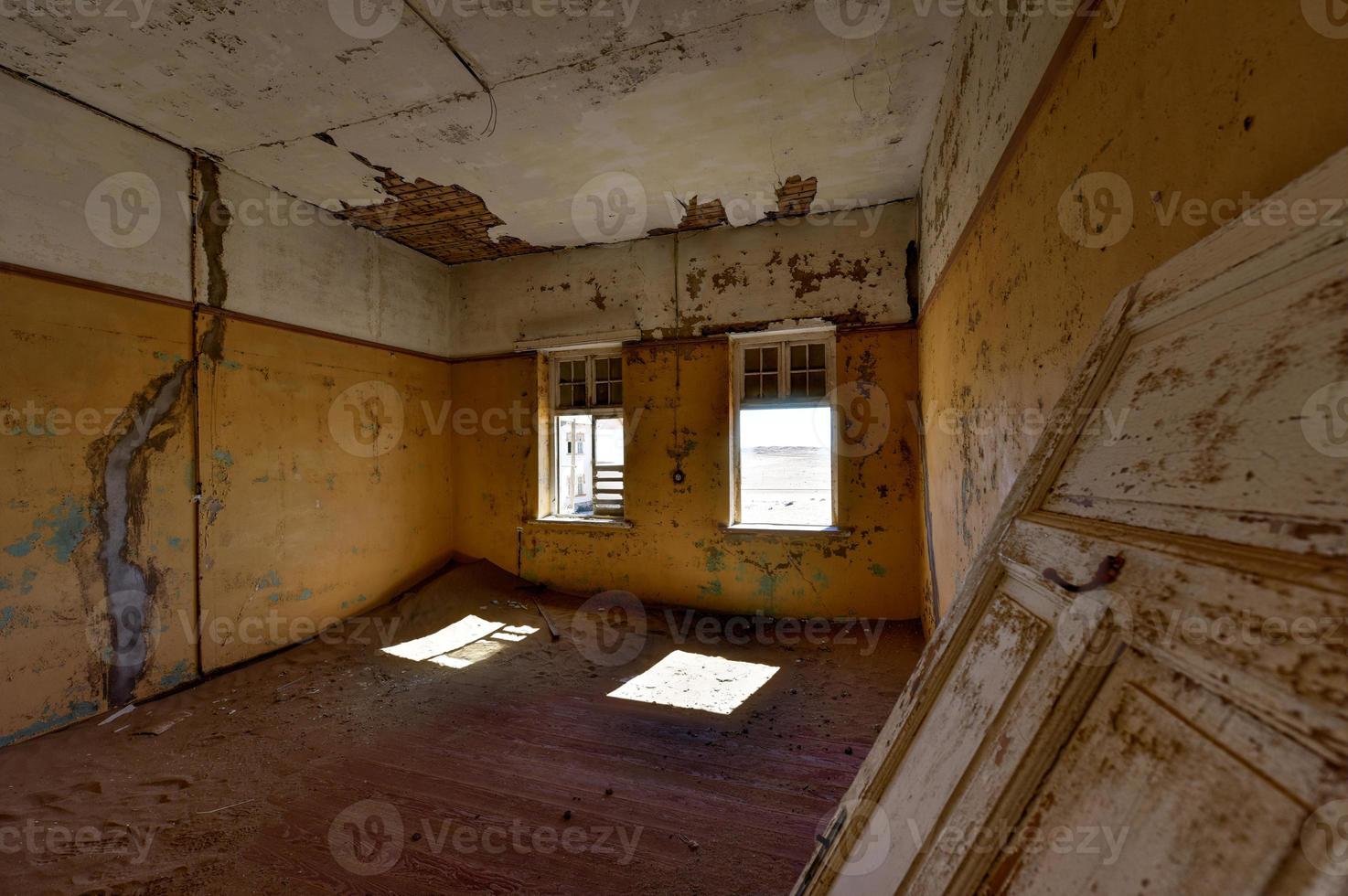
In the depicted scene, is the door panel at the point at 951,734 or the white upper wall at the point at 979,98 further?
the white upper wall at the point at 979,98

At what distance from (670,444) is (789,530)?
1.30m

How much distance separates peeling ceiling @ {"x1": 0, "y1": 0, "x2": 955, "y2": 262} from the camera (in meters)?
2.42

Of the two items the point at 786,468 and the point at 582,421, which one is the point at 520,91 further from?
the point at 786,468

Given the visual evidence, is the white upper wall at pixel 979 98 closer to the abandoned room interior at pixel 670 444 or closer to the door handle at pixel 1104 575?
the abandoned room interior at pixel 670 444

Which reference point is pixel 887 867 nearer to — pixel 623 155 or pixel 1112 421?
pixel 1112 421

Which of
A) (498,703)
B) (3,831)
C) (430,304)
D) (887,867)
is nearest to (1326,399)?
(887,867)

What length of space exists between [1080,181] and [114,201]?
4.65 metres

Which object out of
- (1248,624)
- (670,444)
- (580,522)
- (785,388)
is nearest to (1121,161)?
(1248,624)

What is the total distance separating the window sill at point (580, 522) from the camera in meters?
5.04

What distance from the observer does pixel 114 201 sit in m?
3.08

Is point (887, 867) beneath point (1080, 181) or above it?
beneath

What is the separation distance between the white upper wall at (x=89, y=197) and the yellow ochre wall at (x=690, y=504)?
2.52 metres

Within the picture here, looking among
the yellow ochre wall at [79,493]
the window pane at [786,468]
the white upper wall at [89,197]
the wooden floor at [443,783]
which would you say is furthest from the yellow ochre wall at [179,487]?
the window pane at [786,468]

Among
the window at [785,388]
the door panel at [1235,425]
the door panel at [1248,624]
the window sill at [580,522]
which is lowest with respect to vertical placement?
the window sill at [580,522]
